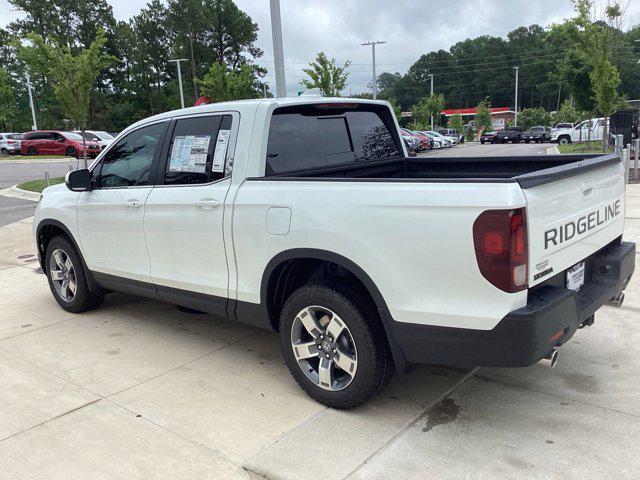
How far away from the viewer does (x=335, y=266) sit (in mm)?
3369

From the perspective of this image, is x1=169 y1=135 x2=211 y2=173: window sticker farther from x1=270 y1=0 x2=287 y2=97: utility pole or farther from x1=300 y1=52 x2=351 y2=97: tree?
x1=300 y1=52 x2=351 y2=97: tree

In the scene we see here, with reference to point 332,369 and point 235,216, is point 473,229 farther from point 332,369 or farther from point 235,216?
point 235,216

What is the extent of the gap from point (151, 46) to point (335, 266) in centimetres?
7011

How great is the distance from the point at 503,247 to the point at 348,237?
834mm

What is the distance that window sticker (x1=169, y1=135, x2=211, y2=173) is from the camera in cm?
→ 389

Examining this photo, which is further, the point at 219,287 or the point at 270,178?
the point at 219,287

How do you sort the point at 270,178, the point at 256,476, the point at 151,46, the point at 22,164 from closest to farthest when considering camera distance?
the point at 256,476 → the point at 270,178 → the point at 22,164 → the point at 151,46

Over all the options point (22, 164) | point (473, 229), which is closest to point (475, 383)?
point (473, 229)

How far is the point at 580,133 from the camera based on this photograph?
116ft

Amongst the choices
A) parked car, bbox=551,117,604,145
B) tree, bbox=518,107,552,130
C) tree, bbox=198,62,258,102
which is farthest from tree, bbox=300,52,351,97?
tree, bbox=518,107,552,130

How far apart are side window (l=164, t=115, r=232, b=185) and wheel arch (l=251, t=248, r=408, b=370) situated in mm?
768

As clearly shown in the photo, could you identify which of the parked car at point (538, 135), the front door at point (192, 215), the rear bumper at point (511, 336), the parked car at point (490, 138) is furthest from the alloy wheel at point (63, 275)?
the parked car at point (490, 138)

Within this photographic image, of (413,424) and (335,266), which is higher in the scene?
(335,266)

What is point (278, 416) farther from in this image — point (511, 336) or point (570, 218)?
point (570, 218)
